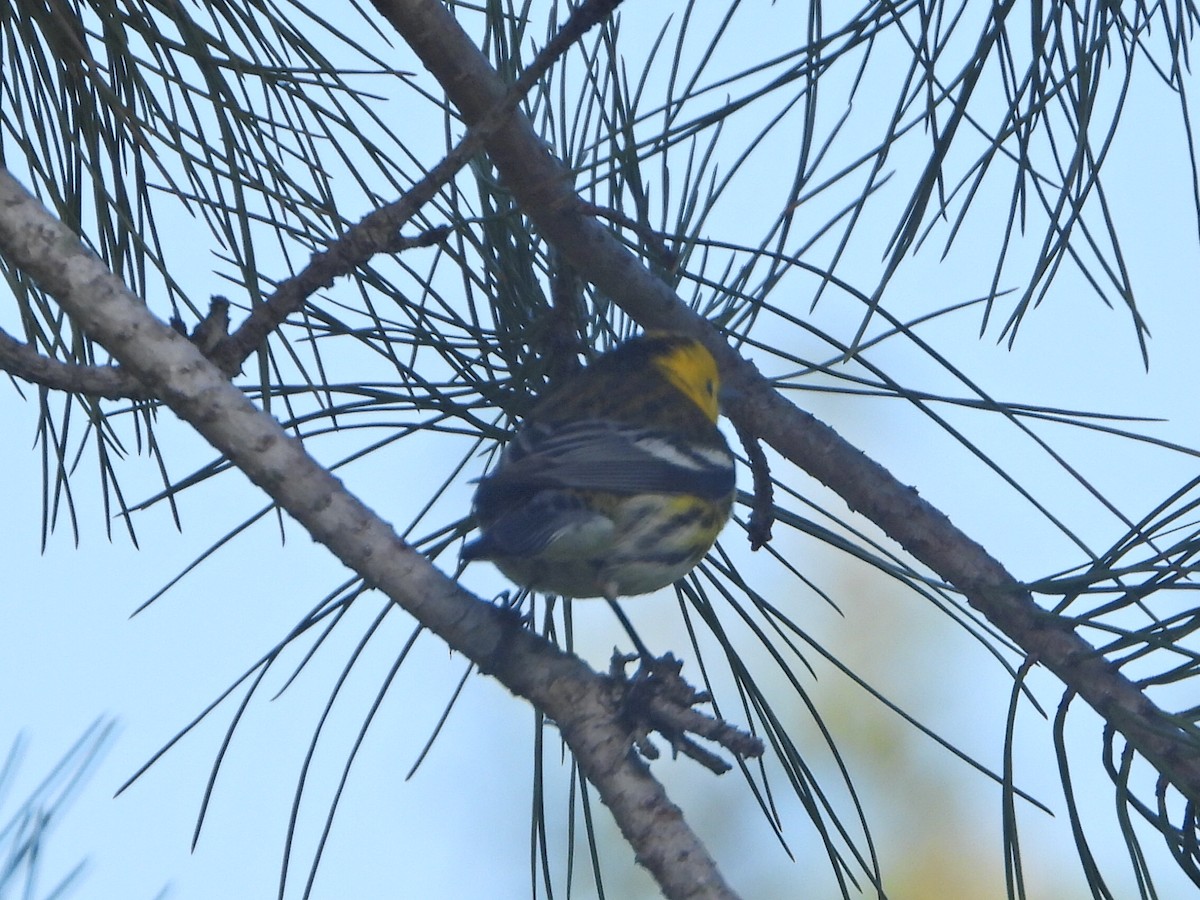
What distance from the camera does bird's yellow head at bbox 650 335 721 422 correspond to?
50.2 inches

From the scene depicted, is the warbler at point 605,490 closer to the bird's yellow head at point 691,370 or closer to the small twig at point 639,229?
the bird's yellow head at point 691,370

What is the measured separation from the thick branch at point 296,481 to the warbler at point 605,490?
24 cm

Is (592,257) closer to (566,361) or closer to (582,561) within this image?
(566,361)

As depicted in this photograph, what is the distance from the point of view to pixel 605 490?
1.25 m

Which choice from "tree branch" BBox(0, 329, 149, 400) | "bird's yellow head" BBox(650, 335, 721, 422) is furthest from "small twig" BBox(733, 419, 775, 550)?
"tree branch" BBox(0, 329, 149, 400)

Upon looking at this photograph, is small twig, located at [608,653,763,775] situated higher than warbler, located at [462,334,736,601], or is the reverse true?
warbler, located at [462,334,736,601]

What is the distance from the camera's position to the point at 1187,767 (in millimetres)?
756

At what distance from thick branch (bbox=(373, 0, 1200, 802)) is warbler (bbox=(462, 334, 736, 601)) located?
0.11 m

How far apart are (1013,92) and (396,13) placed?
0.44 metres

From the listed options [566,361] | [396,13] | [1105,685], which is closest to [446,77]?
[396,13]

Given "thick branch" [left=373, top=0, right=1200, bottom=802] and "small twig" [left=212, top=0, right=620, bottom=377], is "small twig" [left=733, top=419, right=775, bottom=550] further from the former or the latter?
"small twig" [left=212, top=0, right=620, bottom=377]

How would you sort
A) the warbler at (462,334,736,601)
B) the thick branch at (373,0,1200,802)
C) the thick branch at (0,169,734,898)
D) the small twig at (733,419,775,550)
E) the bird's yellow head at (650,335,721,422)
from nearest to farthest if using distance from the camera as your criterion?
1. the thick branch at (0,169,734,898)
2. the thick branch at (373,0,1200,802)
3. the small twig at (733,419,775,550)
4. the warbler at (462,334,736,601)
5. the bird's yellow head at (650,335,721,422)

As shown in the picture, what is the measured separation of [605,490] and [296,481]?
0.59 metres

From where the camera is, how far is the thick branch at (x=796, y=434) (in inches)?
30.0
